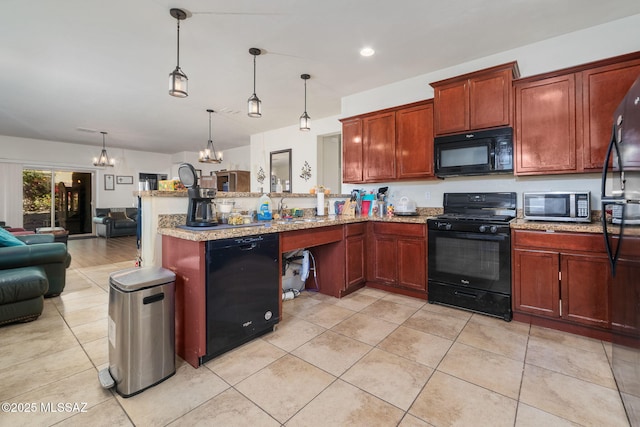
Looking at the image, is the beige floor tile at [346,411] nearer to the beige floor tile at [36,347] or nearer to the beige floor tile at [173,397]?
the beige floor tile at [173,397]

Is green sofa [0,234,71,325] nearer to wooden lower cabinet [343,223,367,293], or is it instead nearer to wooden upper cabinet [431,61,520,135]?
wooden lower cabinet [343,223,367,293]

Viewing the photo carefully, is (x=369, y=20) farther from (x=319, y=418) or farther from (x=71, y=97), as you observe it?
(x=71, y=97)

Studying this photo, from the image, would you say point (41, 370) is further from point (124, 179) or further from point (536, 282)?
point (124, 179)

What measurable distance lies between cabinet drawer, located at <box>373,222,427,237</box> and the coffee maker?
1934 millimetres

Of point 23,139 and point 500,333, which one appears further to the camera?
point 23,139

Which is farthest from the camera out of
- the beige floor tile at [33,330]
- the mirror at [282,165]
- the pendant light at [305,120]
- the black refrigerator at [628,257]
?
the mirror at [282,165]

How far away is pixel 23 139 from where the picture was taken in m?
7.49

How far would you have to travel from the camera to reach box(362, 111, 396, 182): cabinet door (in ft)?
12.1

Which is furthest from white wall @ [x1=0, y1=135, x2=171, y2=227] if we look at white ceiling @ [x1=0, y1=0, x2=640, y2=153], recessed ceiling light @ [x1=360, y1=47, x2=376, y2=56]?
recessed ceiling light @ [x1=360, y1=47, x2=376, y2=56]

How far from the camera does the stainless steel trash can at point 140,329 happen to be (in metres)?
1.63

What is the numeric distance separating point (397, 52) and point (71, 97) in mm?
5011

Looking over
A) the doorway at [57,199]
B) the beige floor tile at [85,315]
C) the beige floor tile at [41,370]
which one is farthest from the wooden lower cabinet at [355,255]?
the doorway at [57,199]

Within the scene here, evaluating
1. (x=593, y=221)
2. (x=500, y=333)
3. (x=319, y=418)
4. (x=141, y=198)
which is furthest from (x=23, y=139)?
(x=593, y=221)

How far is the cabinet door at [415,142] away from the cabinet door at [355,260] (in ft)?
3.33
